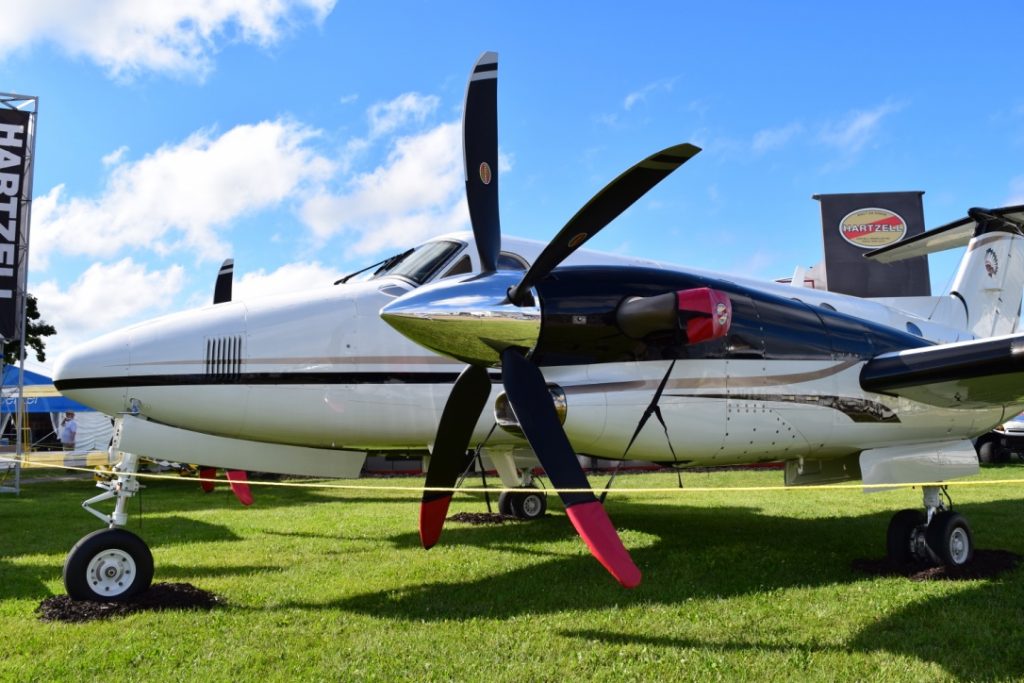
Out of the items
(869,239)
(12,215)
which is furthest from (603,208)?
(869,239)

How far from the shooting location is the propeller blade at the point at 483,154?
5746 mm

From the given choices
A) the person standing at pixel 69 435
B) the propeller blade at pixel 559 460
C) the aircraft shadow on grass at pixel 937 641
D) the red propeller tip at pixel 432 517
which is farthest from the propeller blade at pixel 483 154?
the person standing at pixel 69 435

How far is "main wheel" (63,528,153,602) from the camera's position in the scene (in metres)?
5.50

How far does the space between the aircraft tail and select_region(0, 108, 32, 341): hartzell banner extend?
1757cm

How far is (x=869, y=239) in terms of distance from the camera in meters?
30.4

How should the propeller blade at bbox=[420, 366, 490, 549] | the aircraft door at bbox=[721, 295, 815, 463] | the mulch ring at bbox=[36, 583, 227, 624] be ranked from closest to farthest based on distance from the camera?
the mulch ring at bbox=[36, 583, 227, 624]
the propeller blade at bbox=[420, 366, 490, 549]
the aircraft door at bbox=[721, 295, 815, 463]

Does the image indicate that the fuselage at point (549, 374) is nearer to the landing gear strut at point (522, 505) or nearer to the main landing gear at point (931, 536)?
the main landing gear at point (931, 536)

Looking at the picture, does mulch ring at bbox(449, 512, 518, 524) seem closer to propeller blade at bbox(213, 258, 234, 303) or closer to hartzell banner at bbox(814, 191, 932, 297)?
propeller blade at bbox(213, 258, 234, 303)

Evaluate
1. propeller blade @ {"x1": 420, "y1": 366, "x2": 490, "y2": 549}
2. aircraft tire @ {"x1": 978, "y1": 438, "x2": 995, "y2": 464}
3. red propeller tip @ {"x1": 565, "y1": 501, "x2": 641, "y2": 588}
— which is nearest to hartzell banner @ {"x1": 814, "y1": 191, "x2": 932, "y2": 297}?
aircraft tire @ {"x1": 978, "y1": 438, "x2": 995, "y2": 464}

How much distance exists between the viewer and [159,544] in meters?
9.03

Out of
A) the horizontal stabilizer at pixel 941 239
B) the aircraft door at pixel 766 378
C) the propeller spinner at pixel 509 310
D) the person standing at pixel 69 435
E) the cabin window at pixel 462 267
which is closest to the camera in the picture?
the propeller spinner at pixel 509 310

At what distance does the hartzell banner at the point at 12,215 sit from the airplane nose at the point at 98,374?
41.5 feet

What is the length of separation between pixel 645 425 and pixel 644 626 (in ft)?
5.49

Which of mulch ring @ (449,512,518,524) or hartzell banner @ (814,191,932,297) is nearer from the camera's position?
mulch ring @ (449,512,518,524)
